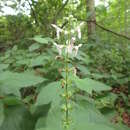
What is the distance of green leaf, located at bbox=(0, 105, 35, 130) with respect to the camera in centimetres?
166

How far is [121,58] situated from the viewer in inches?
212

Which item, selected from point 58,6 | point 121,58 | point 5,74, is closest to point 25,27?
point 58,6

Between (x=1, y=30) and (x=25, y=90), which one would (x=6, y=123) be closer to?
(x=25, y=90)

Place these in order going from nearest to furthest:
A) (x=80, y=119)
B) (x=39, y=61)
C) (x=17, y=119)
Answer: (x=80, y=119) < (x=17, y=119) < (x=39, y=61)

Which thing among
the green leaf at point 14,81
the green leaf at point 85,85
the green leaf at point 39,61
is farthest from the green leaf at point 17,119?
the green leaf at point 39,61

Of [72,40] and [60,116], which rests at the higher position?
[72,40]

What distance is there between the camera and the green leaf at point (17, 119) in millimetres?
1660

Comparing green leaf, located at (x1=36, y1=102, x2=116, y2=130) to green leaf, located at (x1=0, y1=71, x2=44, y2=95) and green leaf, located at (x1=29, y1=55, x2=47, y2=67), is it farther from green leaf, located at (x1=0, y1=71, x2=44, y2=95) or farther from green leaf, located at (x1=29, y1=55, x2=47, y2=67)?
green leaf, located at (x1=29, y1=55, x2=47, y2=67)

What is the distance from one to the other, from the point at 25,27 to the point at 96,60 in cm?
156

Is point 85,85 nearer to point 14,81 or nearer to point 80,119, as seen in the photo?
point 80,119

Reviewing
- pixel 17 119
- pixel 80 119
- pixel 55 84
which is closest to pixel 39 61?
pixel 55 84

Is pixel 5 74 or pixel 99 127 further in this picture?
pixel 5 74

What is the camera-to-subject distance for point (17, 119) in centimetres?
169

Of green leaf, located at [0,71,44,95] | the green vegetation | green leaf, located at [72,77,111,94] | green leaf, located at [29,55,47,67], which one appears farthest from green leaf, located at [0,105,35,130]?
green leaf, located at [29,55,47,67]
